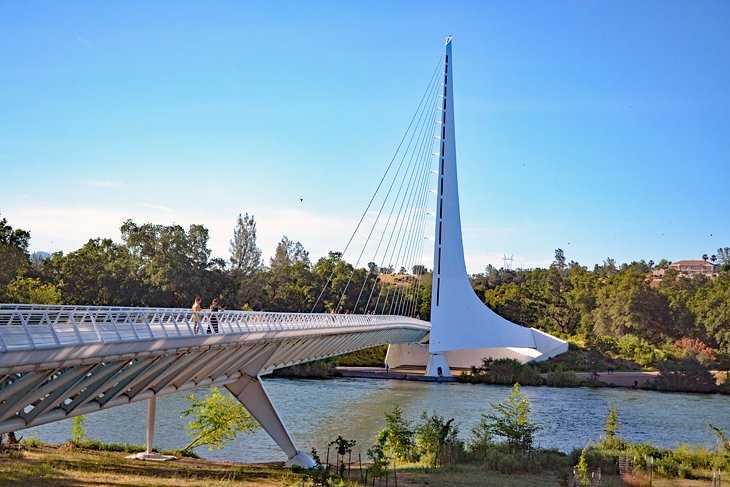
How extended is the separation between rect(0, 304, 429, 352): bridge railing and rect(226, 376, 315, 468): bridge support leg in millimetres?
1605

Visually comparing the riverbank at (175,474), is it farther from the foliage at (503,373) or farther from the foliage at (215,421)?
the foliage at (503,373)

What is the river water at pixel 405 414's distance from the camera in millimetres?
25953

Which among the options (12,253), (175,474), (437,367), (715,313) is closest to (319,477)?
(175,474)

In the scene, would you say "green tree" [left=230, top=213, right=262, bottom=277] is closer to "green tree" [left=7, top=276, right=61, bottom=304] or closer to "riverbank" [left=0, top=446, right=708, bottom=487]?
"green tree" [left=7, top=276, right=61, bottom=304]

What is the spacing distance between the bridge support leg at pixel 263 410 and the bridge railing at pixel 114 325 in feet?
5.27

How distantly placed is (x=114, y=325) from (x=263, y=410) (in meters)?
8.90

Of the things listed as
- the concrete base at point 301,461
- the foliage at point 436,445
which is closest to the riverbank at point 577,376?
the foliage at point 436,445

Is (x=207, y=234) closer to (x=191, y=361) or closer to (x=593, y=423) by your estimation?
(x=593, y=423)

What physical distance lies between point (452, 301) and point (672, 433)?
77.1 ft

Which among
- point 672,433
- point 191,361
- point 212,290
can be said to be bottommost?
point 672,433

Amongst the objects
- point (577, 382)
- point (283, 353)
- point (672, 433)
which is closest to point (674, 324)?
point (577, 382)

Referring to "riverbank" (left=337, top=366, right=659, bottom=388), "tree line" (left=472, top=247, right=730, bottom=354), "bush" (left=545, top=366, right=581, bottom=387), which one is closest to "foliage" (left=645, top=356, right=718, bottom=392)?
"riverbank" (left=337, top=366, right=659, bottom=388)

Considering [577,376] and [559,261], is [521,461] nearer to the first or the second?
[577,376]

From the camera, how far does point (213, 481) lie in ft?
56.3
